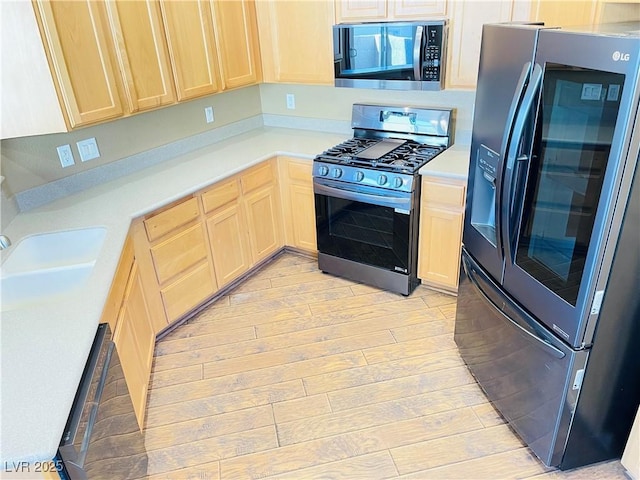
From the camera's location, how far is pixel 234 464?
1957 millimetres

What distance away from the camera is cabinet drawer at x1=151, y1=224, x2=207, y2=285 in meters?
2.51

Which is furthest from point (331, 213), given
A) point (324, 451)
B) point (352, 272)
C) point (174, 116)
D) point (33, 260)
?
point (33, 260)

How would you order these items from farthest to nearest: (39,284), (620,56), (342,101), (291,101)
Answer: (291,101)
(342,101)
(39,284)
(620,56)

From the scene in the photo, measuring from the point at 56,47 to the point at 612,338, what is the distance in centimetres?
252

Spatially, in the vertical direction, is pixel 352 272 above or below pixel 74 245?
below

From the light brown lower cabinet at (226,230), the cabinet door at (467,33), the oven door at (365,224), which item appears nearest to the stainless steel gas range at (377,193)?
the oven door at (365,224)

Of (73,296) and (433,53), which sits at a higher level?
(433,53)

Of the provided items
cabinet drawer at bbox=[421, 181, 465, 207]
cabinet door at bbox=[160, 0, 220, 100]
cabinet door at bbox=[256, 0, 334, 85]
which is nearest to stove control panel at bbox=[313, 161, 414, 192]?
cabinet drawer at bbox=[421, 181, 465, 207]

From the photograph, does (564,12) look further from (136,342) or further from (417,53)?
(136,342)

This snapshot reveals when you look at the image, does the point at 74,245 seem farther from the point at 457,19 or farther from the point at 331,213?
the point at 457,19

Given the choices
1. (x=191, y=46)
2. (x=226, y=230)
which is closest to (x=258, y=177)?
(x=226, y=230)

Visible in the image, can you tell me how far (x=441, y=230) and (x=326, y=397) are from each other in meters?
1.21

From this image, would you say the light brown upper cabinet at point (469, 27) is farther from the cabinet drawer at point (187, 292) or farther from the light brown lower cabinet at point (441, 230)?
the cabinet drawer at point (187, 292)

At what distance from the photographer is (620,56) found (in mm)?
1223
